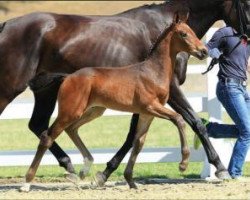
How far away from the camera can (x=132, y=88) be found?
26.0ft

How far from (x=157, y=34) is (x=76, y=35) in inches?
37.4

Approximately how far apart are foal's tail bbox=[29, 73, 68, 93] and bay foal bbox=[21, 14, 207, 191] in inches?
13.7

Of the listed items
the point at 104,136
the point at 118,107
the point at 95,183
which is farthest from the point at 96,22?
the point at 104,136

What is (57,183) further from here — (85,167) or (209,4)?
(209,4)

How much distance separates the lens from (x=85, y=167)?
8562mm

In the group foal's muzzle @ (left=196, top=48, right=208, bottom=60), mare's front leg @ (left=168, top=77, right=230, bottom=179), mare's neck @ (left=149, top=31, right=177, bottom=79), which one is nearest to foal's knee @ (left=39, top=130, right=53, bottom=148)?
mare's neck @ (left=149, top=31, right=177, bottom=79)

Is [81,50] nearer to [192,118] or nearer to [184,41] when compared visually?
[184,41]

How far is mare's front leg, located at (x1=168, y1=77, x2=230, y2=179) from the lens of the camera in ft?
28.1

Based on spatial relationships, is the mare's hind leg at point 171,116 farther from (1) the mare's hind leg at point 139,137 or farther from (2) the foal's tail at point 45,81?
(2) the foal's tail at point 45,81

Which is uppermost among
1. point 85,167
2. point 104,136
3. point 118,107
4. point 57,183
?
point 118,107

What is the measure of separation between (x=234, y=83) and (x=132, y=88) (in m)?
1.57

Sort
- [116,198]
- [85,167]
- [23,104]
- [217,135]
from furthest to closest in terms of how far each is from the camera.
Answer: [23,104], [217,135], [85,167], [116,198]

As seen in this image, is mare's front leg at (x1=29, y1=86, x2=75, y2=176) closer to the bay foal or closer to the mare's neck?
the bay foal

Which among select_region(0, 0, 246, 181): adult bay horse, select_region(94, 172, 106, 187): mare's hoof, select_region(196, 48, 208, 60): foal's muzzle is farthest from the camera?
select_region(0, 0, 246, 181): adult bay horse
